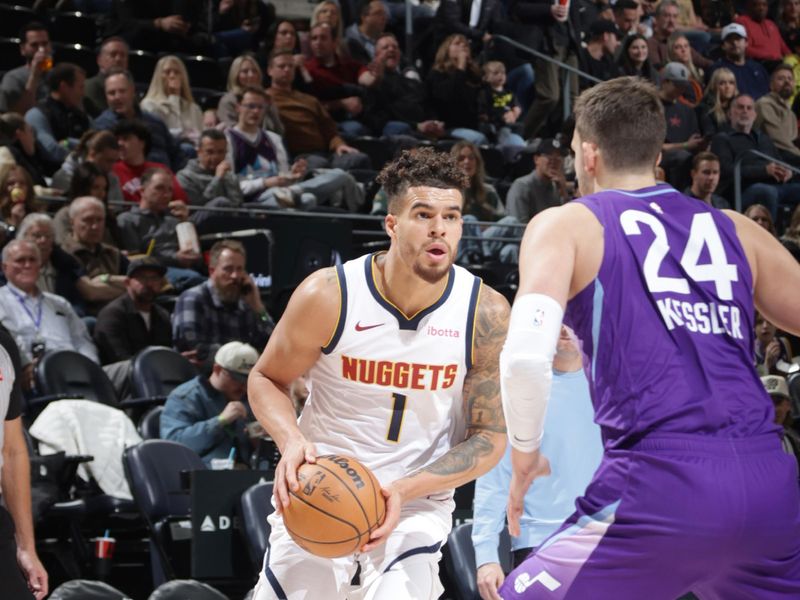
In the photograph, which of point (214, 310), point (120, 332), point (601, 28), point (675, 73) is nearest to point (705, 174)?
point (675, 73)

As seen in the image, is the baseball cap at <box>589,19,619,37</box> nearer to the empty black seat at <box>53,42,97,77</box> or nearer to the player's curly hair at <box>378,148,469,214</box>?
the empty black seat at <box>53,42,97,77</box>

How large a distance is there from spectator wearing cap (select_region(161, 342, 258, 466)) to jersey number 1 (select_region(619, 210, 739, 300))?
16.1 feet

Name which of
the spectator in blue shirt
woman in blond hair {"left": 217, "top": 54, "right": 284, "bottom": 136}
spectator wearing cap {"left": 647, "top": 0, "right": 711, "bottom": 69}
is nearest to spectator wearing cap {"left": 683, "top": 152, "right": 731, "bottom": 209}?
woman in blond hair {"left": 217, "top": 54, "right": 284, "bottom": 136}

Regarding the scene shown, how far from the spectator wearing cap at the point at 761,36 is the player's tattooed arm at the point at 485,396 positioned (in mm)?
13459

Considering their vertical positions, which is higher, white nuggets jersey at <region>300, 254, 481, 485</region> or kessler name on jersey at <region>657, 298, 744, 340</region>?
kessler name on jersey at <region>657, 298, 744, 340</region>

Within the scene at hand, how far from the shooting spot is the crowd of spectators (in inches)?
372

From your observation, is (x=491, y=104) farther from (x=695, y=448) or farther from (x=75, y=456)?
(x=695, y=448)

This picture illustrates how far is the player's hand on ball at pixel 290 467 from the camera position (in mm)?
4023

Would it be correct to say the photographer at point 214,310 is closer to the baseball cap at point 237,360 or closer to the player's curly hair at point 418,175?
the baseball cap at point 237,360

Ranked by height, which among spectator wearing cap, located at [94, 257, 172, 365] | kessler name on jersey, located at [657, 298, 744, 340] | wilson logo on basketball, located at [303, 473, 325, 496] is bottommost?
spectator wearing cap, located at [94, 257, 172, 365]

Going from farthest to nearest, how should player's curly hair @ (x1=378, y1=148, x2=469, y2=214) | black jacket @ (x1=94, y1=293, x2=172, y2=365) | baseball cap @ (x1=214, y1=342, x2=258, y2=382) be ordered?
black jacket @ (x1=94, y1=293, x2=172, y2=365) → baseball cap @ (x1=214, y1=342, x2=258, y2=382) → player's curly hair @ (x1=378, y1=148, x2=469, y2=214)

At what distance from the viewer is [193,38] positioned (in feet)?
45.3

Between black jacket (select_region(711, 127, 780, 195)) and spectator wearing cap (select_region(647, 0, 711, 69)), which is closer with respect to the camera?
black jacket (select_region(711, 127, 780, 195))

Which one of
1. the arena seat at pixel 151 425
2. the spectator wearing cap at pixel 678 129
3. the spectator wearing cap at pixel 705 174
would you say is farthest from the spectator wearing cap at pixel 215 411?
the spectator wearing cap at pixel 678 129
